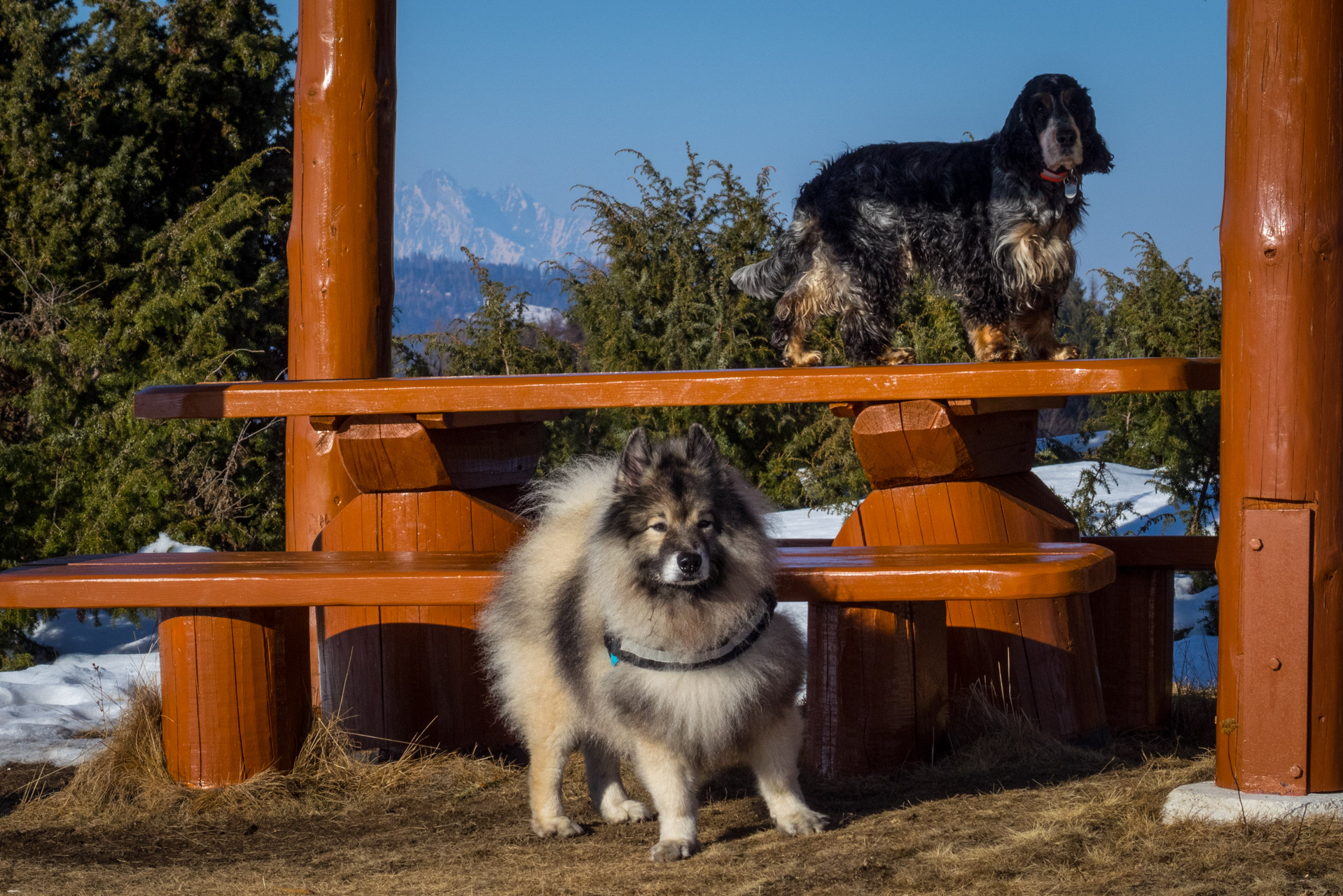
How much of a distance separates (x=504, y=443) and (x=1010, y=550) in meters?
2.11

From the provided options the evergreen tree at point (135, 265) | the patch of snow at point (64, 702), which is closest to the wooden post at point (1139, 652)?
the patch of snow at point (64, 702)

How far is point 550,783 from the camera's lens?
12.5 ft

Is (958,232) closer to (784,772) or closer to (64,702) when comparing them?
(784,772)

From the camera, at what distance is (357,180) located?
534 cm

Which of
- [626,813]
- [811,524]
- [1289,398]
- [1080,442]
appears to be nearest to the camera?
[1289,398]

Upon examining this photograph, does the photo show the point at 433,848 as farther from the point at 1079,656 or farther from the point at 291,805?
the point at 1079,656

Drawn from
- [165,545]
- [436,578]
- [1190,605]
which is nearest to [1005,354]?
[436,578]

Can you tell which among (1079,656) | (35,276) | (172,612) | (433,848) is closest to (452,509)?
(172,612)

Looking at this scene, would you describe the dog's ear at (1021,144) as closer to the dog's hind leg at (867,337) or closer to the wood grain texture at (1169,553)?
the dog's hind leg at (867,337)

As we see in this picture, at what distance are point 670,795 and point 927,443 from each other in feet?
5.19

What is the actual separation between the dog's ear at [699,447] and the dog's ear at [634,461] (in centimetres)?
11

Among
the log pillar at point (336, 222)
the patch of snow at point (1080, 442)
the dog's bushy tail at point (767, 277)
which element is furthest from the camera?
the patch of snow at point (1080, 442)

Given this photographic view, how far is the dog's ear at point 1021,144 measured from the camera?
4250mm

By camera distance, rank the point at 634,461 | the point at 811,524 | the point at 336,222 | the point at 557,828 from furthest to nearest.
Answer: the point at 811,524 < the point at 336,222 < the point at 557,828 < the point at 634,461
